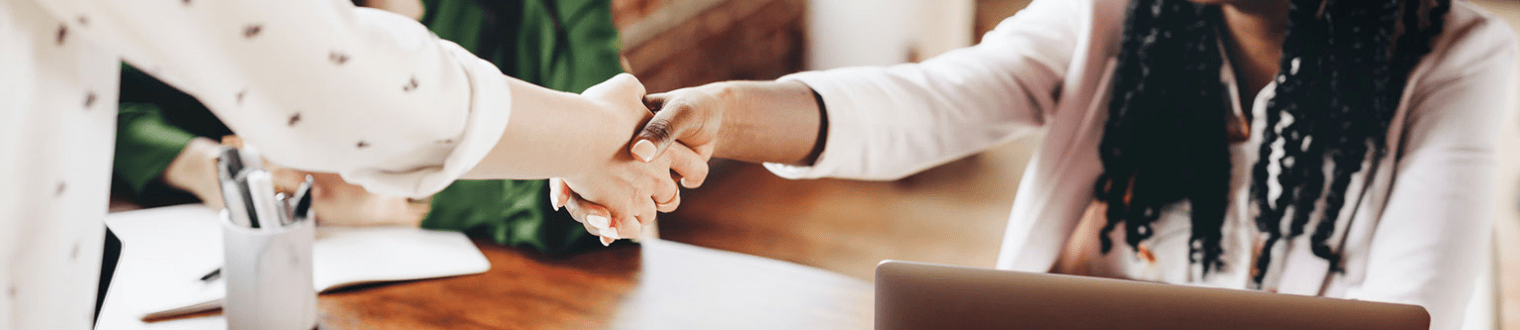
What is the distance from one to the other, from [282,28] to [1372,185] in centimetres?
103

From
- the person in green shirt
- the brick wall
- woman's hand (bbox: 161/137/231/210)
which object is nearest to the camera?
the person in green shirt

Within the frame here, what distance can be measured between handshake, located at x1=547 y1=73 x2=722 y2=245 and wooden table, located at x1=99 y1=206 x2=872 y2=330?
54mm

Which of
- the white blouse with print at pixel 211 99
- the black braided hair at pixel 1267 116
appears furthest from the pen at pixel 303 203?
the black braided hair at pixel 1267 116

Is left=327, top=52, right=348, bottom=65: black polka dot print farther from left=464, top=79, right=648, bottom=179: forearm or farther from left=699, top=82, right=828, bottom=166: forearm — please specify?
left=699, top=82, right=828, bottom=166: forearm

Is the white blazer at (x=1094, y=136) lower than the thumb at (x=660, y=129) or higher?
lower

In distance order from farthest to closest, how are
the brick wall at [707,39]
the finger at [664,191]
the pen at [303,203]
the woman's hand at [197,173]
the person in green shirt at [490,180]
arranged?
the brick wall at [707,39]
the woman's hand at [197,173]
the person in green shirt at [490,180]
the finger at [664,191]
the pen at [303,203]

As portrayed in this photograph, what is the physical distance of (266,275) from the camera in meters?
0.75

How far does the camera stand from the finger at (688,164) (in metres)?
0.90

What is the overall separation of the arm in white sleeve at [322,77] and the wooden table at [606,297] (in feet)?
0.83

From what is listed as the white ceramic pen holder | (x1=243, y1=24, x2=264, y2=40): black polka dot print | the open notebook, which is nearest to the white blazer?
the open notebook

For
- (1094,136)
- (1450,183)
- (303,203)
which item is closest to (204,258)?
(303,203)

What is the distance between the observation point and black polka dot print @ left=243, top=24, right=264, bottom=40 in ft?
1.55

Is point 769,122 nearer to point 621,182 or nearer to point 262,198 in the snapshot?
point 621,182

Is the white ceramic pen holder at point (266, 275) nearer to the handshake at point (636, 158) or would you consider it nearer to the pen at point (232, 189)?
the pen at point (232, 189)
